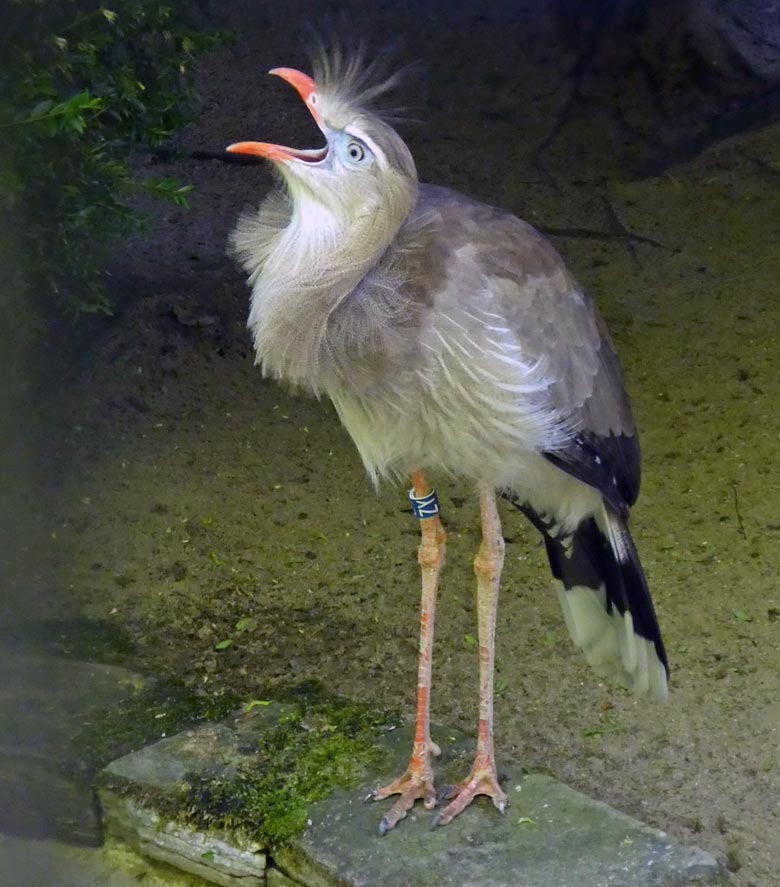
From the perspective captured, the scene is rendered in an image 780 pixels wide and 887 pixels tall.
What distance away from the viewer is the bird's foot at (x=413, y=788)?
2.26m

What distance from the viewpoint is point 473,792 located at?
2.28 meters

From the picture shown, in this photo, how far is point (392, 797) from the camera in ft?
7.52

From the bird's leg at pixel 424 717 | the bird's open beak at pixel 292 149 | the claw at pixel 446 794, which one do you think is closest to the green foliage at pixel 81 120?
the bird's open beak at pixel 292 149

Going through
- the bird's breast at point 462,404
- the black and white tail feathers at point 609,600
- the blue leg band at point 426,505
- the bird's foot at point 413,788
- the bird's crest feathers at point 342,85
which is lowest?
the bird's foot at point 413,788

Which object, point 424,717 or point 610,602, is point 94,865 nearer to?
point 424,717

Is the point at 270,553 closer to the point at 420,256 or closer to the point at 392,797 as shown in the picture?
the point at 392,797

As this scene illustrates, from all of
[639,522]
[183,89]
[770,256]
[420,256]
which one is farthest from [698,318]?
[420,256]

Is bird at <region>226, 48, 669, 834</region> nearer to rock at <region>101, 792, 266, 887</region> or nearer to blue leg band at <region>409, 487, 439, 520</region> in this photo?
blue leg band at <region>409, 487, 439, 520</region>

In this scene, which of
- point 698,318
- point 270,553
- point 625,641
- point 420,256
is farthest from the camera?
point 698,318

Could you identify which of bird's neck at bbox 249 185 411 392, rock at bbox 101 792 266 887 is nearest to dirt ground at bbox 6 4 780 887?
rock at bbox 101 792 266 887

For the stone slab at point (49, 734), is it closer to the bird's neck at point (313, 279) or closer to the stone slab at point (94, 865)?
the stone slab at point (94, 865)

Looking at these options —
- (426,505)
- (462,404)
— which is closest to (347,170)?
(462,404)

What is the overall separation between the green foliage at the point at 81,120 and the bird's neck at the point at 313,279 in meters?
0.40

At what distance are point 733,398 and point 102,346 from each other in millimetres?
2034
